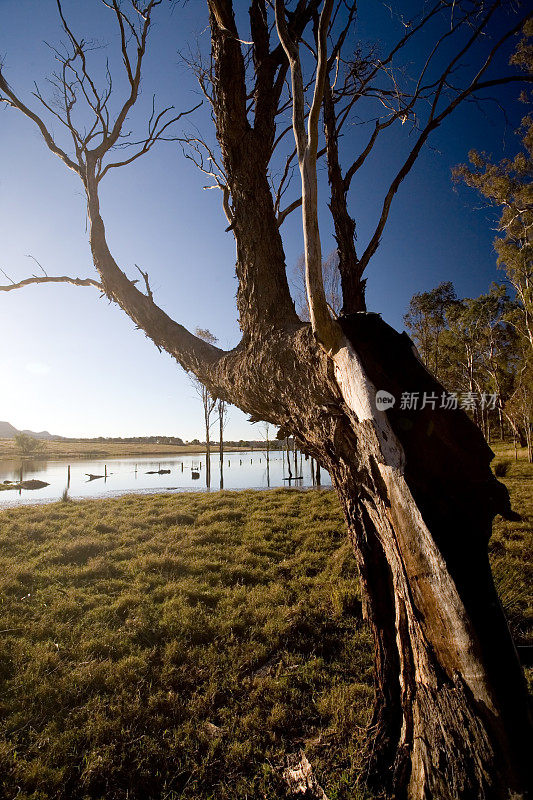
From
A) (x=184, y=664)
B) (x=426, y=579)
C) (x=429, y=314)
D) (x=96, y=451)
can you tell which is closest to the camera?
(x=426, y=579)

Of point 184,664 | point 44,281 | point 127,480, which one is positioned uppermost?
point 44,281

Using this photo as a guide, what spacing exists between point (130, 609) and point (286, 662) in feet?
7.26

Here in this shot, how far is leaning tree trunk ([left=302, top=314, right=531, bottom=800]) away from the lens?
1.30m

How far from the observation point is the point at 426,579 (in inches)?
54.7

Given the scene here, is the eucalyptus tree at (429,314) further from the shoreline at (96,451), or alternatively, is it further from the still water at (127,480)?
the shoreline at (96,451)

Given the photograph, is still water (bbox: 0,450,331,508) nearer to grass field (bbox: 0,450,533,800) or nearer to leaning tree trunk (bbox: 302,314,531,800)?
grass field (bbox: 0,450,533,800)

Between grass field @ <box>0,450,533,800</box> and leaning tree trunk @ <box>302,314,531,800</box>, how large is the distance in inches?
34.6

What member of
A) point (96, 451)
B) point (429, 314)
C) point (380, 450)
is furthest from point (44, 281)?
point (96, 451)

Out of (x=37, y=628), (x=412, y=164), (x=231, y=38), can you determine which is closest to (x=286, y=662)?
(x=37, y=628)

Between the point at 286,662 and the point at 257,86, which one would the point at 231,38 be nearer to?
the point at 257,86

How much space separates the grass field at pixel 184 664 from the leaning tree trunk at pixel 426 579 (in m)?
0.88

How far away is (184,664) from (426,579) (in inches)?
125

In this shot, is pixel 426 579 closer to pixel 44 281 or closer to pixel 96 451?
pixel 44 281

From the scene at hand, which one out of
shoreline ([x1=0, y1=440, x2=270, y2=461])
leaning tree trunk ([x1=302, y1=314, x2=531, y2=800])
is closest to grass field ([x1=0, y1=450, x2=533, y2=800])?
leaning tree trunk ([x1=302, y1=314, x2=531, y2=800])
